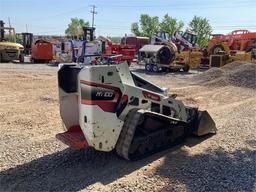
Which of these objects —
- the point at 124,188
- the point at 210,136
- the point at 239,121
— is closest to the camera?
the point at 124,188

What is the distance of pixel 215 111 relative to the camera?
916 centimetres

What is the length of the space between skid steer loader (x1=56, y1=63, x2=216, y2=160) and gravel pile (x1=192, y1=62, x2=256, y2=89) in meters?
8.76

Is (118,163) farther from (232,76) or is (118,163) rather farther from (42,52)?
(42,52)

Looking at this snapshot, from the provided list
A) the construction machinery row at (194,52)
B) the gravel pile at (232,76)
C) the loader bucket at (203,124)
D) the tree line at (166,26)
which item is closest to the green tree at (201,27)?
the tree line at (166,26)

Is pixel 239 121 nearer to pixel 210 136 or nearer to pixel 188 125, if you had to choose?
pixel 210 136

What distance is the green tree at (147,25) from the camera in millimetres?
81438

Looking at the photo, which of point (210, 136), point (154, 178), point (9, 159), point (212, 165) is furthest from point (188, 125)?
point (9, 159)

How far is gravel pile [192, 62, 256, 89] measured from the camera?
14.2 m

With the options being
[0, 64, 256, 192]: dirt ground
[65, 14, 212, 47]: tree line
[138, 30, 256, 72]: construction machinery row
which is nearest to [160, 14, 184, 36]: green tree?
[65, 14, 212, 47]: tree line

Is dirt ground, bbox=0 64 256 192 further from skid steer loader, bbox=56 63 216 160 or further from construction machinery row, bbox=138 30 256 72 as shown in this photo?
construction machinery row, bbox=138 30 256 72

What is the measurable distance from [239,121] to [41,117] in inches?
172

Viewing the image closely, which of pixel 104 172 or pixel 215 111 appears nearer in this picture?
pixel 104 172

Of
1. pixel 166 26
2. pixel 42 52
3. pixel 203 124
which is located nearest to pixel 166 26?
pixel 166 26

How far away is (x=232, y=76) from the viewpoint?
1506cm
